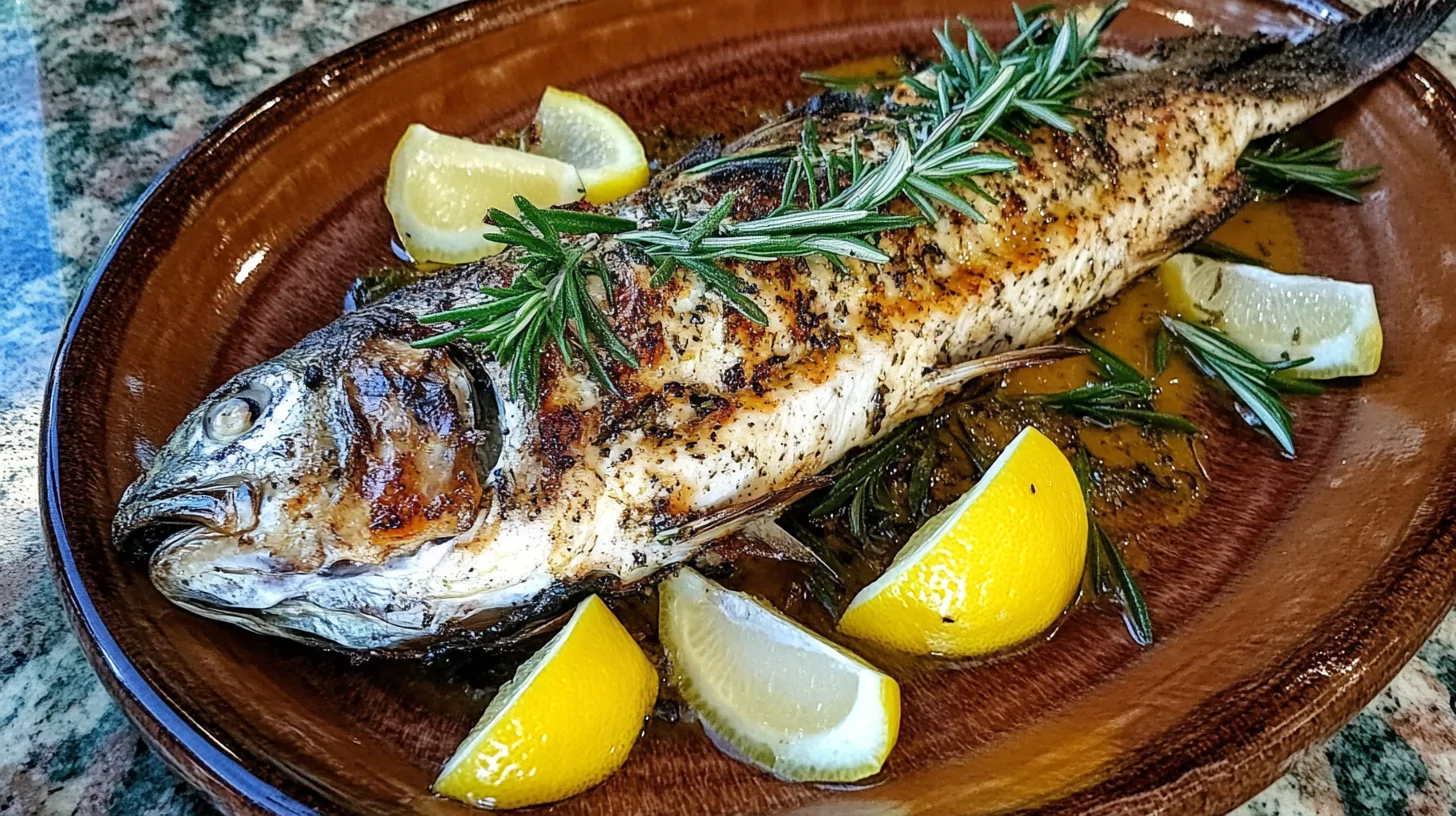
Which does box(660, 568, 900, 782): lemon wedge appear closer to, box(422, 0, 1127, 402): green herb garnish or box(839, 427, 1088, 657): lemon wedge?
box(839, 427, 1088, 657): lemon wedge

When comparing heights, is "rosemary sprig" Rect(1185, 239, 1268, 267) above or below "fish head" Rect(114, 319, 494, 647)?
below

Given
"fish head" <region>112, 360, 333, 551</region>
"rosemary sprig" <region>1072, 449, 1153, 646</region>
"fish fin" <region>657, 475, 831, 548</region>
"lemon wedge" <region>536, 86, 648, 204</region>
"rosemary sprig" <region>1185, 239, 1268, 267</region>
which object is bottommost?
"rosemary sprig" <region>1072, 449, 1153, 646</region>

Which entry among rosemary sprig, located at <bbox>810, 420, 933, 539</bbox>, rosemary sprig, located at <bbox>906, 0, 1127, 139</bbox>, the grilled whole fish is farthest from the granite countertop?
rosemary sprig, located at <bbox>906, 0, 1127, 139</bbox>

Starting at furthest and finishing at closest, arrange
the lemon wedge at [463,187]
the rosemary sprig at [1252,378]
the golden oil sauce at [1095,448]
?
the lemon wedge at [463,187] < the rosemary sprig at [1252,378] < the golden oil sauce at [1095,448]

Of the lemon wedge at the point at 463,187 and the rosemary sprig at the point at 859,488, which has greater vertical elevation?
the lemon wedge at the point at 463,187

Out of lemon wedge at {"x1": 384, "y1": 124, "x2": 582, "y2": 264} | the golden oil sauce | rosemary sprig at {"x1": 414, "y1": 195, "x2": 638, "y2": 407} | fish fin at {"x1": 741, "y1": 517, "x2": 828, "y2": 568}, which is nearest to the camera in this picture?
rosemary sprig at {"x1": 414, "y1": 195, "x2": 638, "y2": 407}

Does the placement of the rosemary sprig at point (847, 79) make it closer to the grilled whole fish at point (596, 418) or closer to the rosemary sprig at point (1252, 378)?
the grilled whole fish at point (596, 418)

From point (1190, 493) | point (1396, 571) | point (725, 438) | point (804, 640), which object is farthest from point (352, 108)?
point (1396, 571)

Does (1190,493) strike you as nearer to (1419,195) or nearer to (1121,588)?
(1121,588)

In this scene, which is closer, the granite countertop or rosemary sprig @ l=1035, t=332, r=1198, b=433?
the granite countertop

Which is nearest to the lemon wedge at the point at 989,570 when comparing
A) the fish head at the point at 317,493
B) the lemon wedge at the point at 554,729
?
the lemon wedge at the point at 554,729
